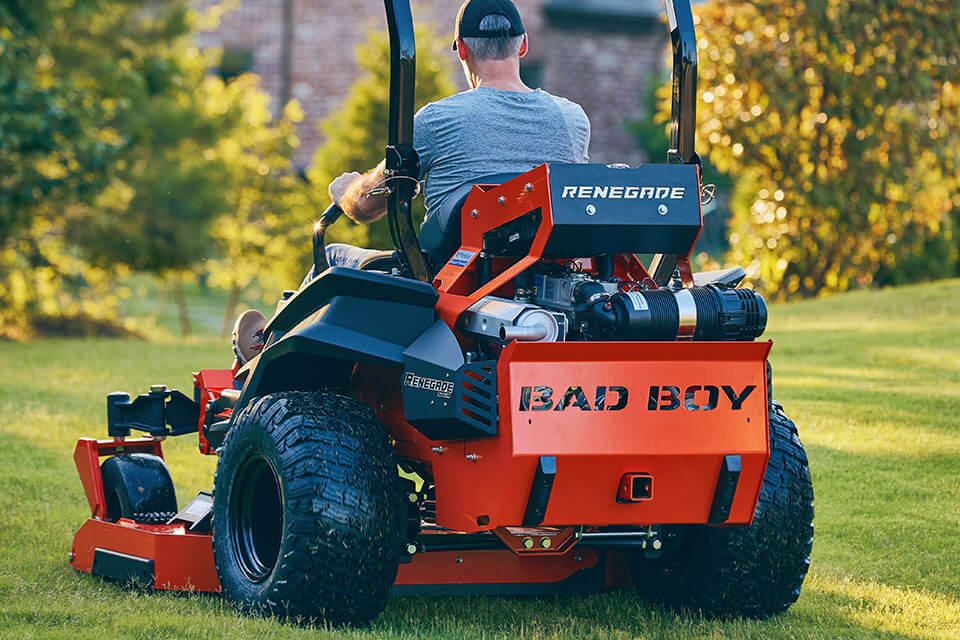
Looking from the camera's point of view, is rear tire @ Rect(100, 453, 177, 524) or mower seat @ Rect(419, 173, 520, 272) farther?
rear tire @ Rect(100, 453, 177, 524)

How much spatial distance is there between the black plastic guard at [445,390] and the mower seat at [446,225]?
39 cm

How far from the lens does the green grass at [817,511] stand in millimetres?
4453

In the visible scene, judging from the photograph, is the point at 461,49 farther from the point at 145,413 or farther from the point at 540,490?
the point at 145,413

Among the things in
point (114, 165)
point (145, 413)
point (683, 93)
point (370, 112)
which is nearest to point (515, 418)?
point (683, 93)

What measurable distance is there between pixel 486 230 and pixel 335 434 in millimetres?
751

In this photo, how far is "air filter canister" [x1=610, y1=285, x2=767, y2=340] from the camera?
12.8ft

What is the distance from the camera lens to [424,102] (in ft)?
61.1

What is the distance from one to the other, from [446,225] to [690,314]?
90cm

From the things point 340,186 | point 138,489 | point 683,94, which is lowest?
point 138,489

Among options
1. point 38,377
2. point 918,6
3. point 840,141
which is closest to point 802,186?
point 840,141

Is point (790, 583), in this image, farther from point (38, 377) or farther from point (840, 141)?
point (840, 141)

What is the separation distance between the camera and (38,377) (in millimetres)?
11664

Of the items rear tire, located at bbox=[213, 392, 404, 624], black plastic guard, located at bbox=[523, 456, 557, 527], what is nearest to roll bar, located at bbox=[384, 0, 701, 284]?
rear tire, located at bbox=[213, 392, 404, 624]

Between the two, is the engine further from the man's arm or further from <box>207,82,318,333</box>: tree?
<box>207,82,318,333</box>: tree
